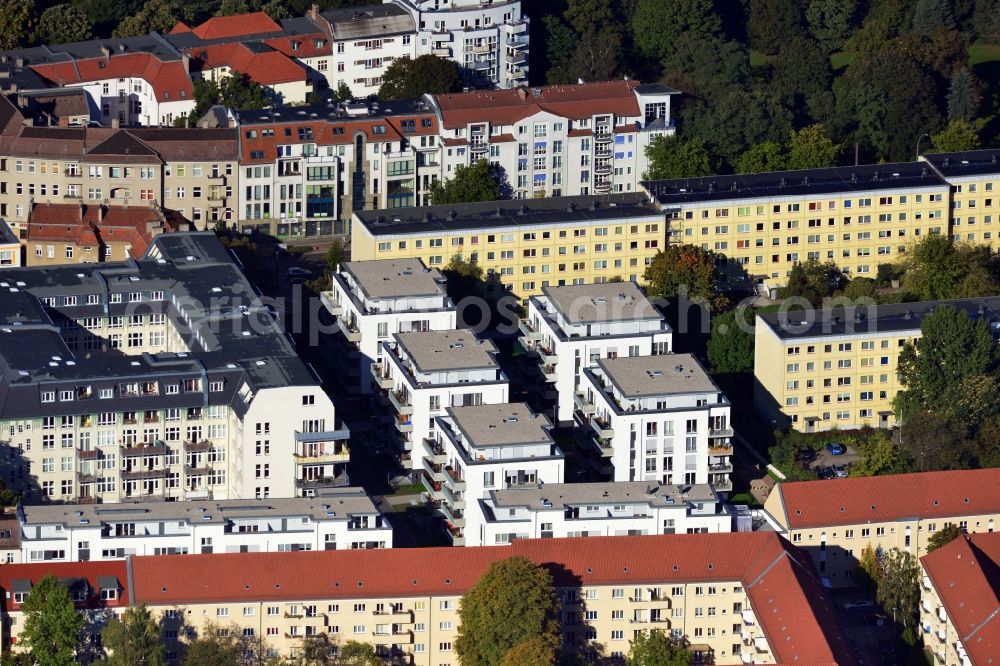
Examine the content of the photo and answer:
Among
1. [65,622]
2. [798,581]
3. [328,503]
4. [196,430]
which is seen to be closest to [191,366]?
[196,430]

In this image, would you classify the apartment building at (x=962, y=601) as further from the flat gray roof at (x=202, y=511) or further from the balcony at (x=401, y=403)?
the balcony at (x=401, y=403)

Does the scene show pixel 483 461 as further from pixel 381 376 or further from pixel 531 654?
pixel 531 654

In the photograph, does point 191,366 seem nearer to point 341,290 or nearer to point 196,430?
point 196,430

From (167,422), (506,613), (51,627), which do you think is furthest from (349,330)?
(51,627)

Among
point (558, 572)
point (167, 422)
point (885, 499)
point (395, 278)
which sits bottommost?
point (558, 572)

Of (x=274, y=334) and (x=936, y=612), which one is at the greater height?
(x=274, y=334)

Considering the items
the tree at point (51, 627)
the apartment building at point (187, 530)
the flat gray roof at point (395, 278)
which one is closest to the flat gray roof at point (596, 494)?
the apartment building at point (187, 530)
